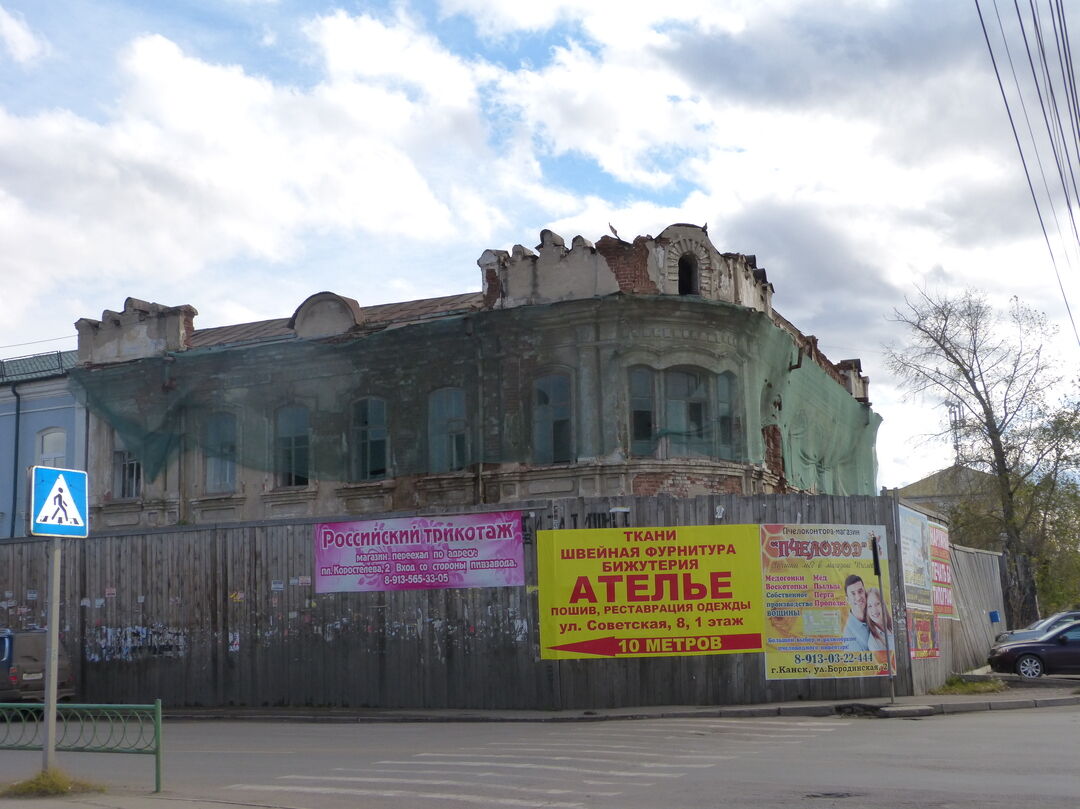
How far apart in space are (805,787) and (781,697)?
1011 cm

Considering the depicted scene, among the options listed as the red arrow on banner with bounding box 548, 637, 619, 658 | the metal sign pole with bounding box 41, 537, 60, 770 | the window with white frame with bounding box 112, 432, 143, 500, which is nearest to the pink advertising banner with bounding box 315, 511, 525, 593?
the red arrow on banner with bounding box 548, 637, 619, 658

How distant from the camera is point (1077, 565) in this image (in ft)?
140

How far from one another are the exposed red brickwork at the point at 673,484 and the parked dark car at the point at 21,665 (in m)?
11.9

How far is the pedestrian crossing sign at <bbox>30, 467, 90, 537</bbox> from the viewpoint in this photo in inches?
434

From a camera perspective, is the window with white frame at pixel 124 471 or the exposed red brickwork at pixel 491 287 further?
the window with white frame at pixel 124 471

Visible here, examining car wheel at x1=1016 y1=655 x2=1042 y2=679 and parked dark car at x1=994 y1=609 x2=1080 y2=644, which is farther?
parked dark car at x1=994 y1=609 x2=1080 y2=644

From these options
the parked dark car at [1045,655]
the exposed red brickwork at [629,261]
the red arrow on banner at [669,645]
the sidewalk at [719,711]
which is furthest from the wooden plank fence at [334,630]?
the exposed red brickwork at [629,261]

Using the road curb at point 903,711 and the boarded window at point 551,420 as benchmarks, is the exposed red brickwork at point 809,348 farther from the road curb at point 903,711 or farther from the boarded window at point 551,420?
the road curb at point 903,711

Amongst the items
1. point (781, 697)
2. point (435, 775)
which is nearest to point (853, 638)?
point (781, 697)

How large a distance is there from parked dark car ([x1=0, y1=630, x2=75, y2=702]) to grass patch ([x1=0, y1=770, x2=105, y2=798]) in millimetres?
10096

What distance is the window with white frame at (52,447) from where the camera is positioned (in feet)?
109

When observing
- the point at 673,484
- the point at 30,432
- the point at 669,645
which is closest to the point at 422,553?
the point at 669,645

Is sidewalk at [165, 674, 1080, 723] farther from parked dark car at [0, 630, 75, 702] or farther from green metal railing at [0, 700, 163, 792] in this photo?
green metal railing at [0, 700, 163, 792]

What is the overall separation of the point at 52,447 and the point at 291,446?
7.85 m
